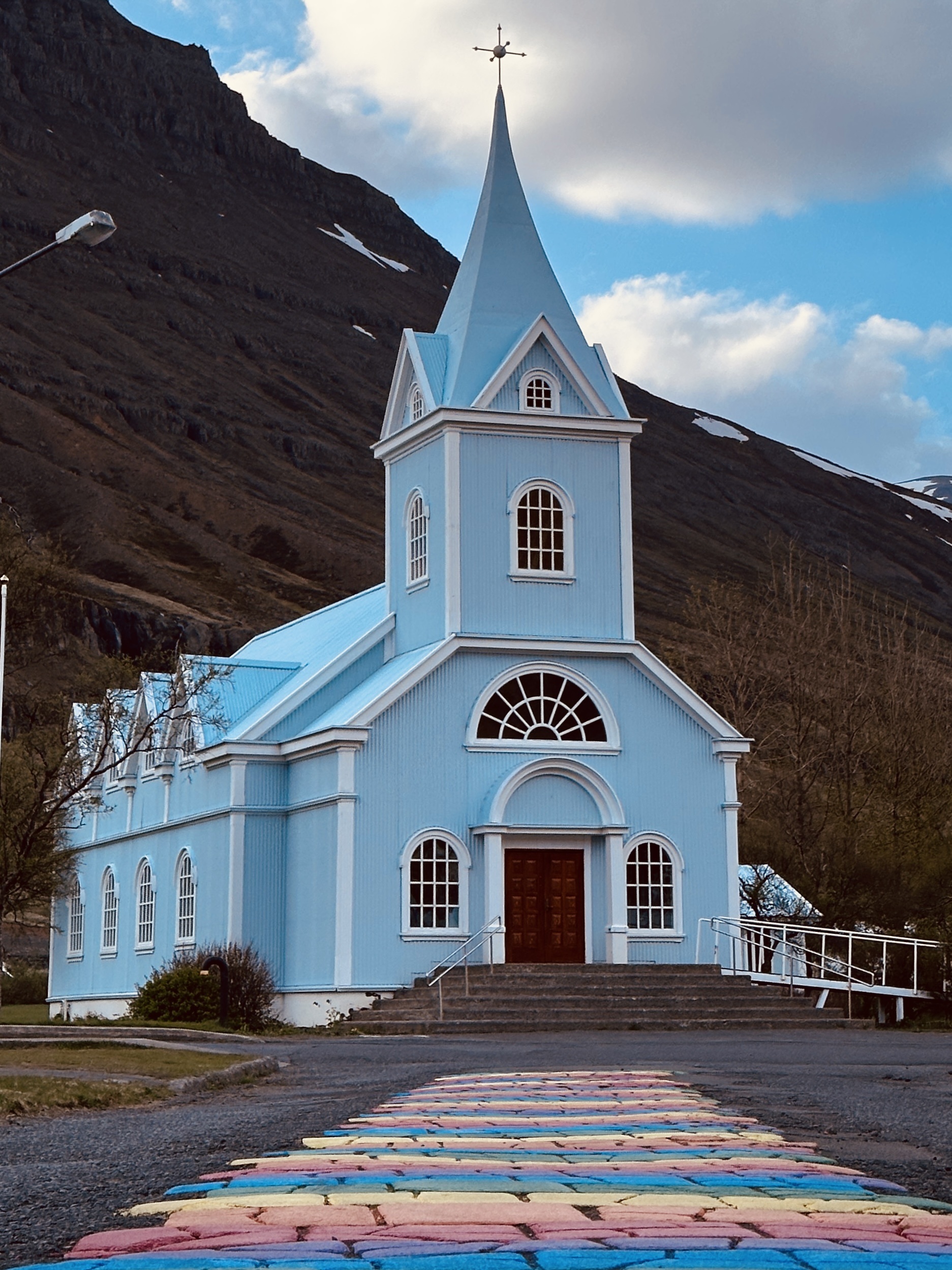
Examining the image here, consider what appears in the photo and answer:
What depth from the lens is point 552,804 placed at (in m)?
34.1

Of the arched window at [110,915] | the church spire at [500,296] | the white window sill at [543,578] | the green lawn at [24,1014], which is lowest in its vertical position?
the green lawn at [24,1014]

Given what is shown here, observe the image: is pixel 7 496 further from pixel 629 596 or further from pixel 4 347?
pixel 629 596

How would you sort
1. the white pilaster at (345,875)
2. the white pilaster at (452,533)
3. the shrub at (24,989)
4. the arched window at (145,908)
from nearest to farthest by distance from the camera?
the white pilaster at (345,875) → the white pilaster at (452,533) → the arched window at (145,908) → the shrub at (24,989)

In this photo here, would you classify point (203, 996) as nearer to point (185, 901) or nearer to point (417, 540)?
point (185, 901)

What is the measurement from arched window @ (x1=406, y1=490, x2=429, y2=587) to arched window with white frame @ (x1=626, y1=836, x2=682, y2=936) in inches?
258

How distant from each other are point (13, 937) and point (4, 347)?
107 metres

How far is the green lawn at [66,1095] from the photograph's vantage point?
504 inches

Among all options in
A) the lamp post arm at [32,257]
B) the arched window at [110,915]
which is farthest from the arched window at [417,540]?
the lamp post arm at [32,257]

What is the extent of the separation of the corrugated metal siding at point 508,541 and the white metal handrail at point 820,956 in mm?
6033

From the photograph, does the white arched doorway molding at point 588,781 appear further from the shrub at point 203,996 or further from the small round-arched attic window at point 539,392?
the small round-arched attic window at point 539,392

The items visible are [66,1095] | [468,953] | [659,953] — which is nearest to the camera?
[66,1095]

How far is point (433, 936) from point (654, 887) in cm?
449

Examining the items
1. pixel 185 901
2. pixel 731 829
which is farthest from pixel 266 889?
pixel 731 829

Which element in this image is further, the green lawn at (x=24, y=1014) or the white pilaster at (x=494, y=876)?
the green lawn at (x=24, y=1014)
